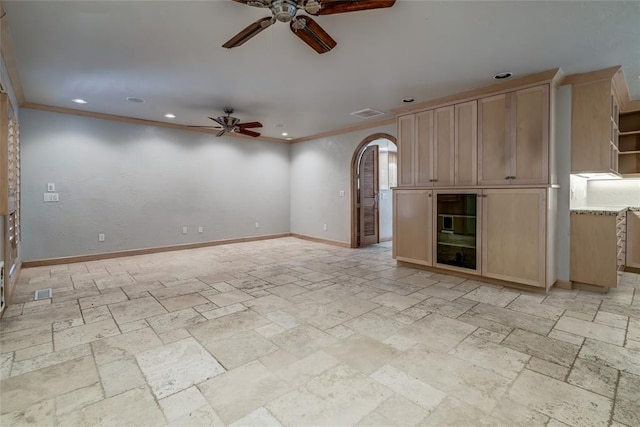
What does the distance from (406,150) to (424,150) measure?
289 mm

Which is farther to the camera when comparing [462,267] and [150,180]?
[150,180]

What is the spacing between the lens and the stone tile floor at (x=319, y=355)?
160 centimetres

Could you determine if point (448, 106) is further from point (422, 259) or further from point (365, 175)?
point (365, 175)

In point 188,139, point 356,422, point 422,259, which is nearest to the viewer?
point 356,422

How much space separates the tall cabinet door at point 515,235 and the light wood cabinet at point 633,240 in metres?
2.08

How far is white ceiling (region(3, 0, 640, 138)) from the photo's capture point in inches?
90.2

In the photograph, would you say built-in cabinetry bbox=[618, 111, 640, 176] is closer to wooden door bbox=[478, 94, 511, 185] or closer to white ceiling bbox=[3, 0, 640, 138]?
white ceiling bbox=[3, 0, 640, 138]

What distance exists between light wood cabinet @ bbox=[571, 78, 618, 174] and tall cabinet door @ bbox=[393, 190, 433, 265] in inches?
65.4

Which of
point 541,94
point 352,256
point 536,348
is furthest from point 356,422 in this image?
point 352,256

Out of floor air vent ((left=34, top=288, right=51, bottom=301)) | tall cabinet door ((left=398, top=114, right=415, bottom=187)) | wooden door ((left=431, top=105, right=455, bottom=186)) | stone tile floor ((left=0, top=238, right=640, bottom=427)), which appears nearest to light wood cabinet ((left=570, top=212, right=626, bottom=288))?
stone tile floor ((left=0, top=238, right=640, bottom=427))

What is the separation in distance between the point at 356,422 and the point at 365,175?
563 centimetres

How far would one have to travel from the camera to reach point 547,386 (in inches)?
70.8

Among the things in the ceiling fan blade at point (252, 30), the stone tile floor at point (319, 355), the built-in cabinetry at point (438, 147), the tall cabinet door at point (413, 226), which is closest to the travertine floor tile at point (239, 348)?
the stone tile floor at point (319, 355)

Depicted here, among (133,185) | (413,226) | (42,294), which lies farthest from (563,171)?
(133,185)
